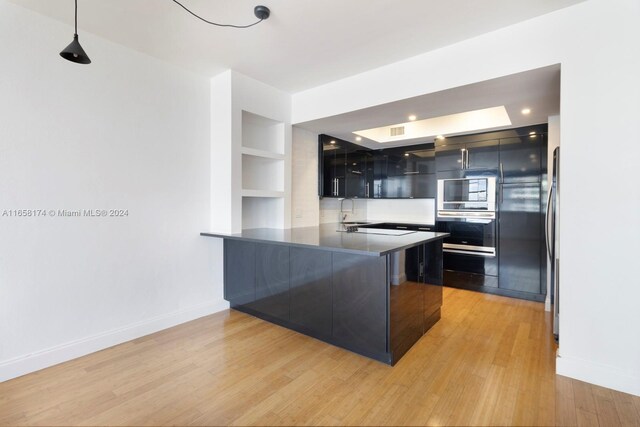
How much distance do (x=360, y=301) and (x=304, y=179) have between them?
2.29 metres

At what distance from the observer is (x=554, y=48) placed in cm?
218

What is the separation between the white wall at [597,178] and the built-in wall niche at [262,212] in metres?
2.78

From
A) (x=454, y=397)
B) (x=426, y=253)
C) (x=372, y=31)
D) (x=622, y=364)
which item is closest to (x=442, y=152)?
(x=426, y=253)

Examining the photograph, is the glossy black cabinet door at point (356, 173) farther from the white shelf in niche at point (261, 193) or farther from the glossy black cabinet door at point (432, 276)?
the glossy black cabinet door at point (432, 276)

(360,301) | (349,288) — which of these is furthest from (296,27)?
(360,301)

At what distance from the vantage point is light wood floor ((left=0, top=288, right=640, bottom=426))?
1711mm

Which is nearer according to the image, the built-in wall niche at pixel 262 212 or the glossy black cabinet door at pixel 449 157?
the built-in wall niche at pixel 262 212

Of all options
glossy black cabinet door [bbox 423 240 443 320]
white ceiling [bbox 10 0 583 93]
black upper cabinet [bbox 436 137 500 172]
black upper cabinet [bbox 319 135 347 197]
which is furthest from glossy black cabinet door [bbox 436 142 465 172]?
white ceiling [bbox 10 0 583 93]

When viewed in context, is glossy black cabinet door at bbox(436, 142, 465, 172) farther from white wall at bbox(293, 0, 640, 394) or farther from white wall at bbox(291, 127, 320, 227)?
white wall at bbox(293, 0, 640, 394)

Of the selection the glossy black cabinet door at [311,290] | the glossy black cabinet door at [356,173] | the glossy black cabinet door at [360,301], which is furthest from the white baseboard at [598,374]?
the glossy black cabinet door at [356,173]

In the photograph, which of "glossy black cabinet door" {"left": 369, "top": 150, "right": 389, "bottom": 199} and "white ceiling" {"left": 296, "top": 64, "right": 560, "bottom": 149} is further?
"glossy black cabinet door" {"left": 369, "top": 150, "right": 389, "bottom": 199}

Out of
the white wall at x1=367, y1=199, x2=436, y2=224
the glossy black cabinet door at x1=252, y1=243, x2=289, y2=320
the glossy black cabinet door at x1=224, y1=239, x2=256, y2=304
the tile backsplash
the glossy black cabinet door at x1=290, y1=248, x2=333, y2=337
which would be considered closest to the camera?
the glossy black cabinet door at x1=290, y1=248, x2=333, y2=337

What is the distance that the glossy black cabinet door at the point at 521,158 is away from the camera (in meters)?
3.70

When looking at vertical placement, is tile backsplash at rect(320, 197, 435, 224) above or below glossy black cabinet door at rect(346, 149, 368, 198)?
below
